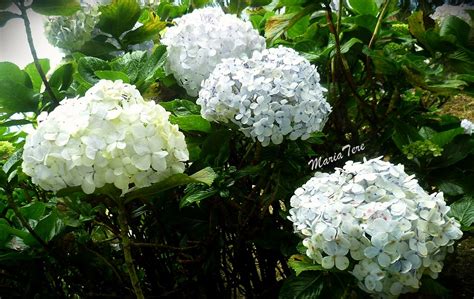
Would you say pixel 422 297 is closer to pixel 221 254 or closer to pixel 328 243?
pixel 328 243

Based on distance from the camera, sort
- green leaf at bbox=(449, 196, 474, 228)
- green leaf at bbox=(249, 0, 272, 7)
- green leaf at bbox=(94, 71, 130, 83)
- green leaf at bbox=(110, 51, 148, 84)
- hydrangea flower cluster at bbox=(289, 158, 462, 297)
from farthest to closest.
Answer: green leaf at bbox=(249, 0, 272, 7) → green leaf at bbox=(110, 51, 148, 84) → green leaf at bbox=(94, 71, 130, 83) → green leaf at bbox=(449, 196, 474, 228) → hydrangea flower cluster at bbox=(289, 158, 462, 297)

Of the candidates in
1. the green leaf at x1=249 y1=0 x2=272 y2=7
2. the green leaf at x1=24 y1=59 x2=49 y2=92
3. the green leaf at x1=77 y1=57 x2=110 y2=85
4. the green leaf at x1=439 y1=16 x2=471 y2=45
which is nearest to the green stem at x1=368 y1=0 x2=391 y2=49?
the green leaf at x1=439 y1=16 x2=471 y2=45

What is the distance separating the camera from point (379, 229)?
0.86m

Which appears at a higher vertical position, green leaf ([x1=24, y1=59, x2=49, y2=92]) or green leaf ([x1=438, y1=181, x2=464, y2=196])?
green leaf ([x1=24, y1=59, x2=49, y2=92])

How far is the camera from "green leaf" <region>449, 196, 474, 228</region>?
3.58 ft

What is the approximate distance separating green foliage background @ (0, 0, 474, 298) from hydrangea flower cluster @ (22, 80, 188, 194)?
19 centimetres

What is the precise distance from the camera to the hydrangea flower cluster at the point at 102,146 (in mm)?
900

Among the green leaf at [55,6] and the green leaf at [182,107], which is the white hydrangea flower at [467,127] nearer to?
the green leaf at [182,107]

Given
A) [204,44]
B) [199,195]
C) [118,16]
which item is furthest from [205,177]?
[118,16]

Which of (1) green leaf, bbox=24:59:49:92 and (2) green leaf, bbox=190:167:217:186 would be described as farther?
(1) green leaf, bbox=24:59:49:92

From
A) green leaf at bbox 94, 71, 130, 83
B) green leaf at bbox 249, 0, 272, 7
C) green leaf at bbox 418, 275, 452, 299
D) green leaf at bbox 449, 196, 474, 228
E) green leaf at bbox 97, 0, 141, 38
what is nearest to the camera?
green leaf at bbox 418, 275, 452, 299

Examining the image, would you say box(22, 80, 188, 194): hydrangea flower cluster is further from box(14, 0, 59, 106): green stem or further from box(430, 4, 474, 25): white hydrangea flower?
box(430, 4, 474, 25): white hydrangea flower

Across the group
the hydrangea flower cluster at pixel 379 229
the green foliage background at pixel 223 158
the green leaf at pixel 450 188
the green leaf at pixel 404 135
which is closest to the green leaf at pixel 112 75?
the green foliage background at pixel 223 158

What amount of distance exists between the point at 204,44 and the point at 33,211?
0.50 m
